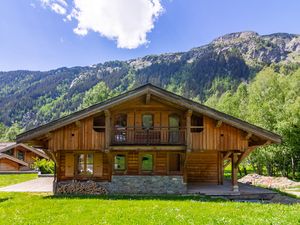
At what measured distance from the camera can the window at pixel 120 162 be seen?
21984 millimetres

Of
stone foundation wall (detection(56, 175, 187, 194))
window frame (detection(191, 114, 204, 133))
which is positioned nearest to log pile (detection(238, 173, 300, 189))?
window frame (detection(191, 114, 204, 133))

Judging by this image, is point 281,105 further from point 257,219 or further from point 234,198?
point 257,219

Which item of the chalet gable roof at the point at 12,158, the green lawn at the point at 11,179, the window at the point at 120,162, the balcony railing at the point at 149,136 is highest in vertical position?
the balcony railing at the point at 149,136

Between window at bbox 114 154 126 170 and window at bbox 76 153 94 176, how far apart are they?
62.0 inches

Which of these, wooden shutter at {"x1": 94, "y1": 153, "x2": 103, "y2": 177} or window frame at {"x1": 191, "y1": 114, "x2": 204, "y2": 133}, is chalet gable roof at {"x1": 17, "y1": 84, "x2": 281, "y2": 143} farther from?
wooden shutter at {"x1": 94, "y1": 153, "x2": 103, "y2": 177}

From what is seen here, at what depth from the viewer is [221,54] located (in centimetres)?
19088

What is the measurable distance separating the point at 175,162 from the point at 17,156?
33854 millimetres

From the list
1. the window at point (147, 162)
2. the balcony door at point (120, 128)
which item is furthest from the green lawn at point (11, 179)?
the window at point (147, 162)

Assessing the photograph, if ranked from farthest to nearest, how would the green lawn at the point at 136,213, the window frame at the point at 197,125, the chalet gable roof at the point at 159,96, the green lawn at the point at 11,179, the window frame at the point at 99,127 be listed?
the green lawn at the point at 11,179, the window frame at the point at 197,125, the window frame at the point at 99,127, the chalet gable roof at the point at 159,96, the green lawn at the point at 136,213

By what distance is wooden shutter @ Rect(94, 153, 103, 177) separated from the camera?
21.7 meters

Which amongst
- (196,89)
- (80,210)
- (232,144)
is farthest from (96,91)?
(196,89)

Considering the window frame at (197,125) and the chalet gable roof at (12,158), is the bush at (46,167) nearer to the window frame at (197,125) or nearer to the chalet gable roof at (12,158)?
the chalet gable roof at (12,158)

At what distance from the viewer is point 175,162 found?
891 inches

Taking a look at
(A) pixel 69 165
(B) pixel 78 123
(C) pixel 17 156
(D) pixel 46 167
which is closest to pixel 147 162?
(A) pixel 69 165
